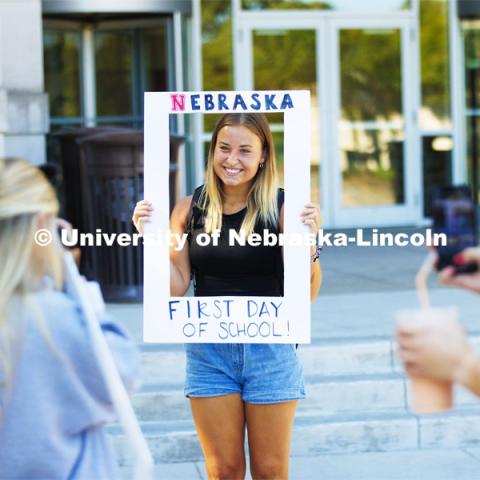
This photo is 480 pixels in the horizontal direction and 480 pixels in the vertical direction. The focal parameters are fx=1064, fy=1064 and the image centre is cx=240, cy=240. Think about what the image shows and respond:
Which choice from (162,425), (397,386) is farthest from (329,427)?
(162,425)

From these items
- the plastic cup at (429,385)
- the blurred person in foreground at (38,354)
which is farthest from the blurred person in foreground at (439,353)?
the blurred person in foreground at (38,354)

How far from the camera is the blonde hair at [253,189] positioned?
3.64m

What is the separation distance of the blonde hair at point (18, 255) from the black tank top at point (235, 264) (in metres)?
1.34

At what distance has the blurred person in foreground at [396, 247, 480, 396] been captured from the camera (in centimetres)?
186

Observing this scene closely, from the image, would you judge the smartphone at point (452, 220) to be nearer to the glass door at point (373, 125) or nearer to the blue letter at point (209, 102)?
the blue letter at point (209, 102)

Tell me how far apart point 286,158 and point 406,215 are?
10.3 meters

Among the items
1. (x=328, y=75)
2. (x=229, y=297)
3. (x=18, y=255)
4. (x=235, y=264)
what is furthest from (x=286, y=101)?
(x=328, y=75)

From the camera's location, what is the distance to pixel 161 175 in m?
3.69

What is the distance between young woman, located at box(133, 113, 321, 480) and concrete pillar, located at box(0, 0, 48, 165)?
21.9 ft

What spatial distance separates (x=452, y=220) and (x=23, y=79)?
8.58 metres

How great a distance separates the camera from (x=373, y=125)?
13625mm

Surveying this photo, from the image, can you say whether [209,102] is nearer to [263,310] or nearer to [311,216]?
[311,216]

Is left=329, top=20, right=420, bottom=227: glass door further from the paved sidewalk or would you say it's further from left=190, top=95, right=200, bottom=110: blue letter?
left=190, top=95, right=200, bottom=110: blue letter

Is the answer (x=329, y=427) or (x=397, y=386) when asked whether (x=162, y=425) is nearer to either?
(x=329, y=427)
